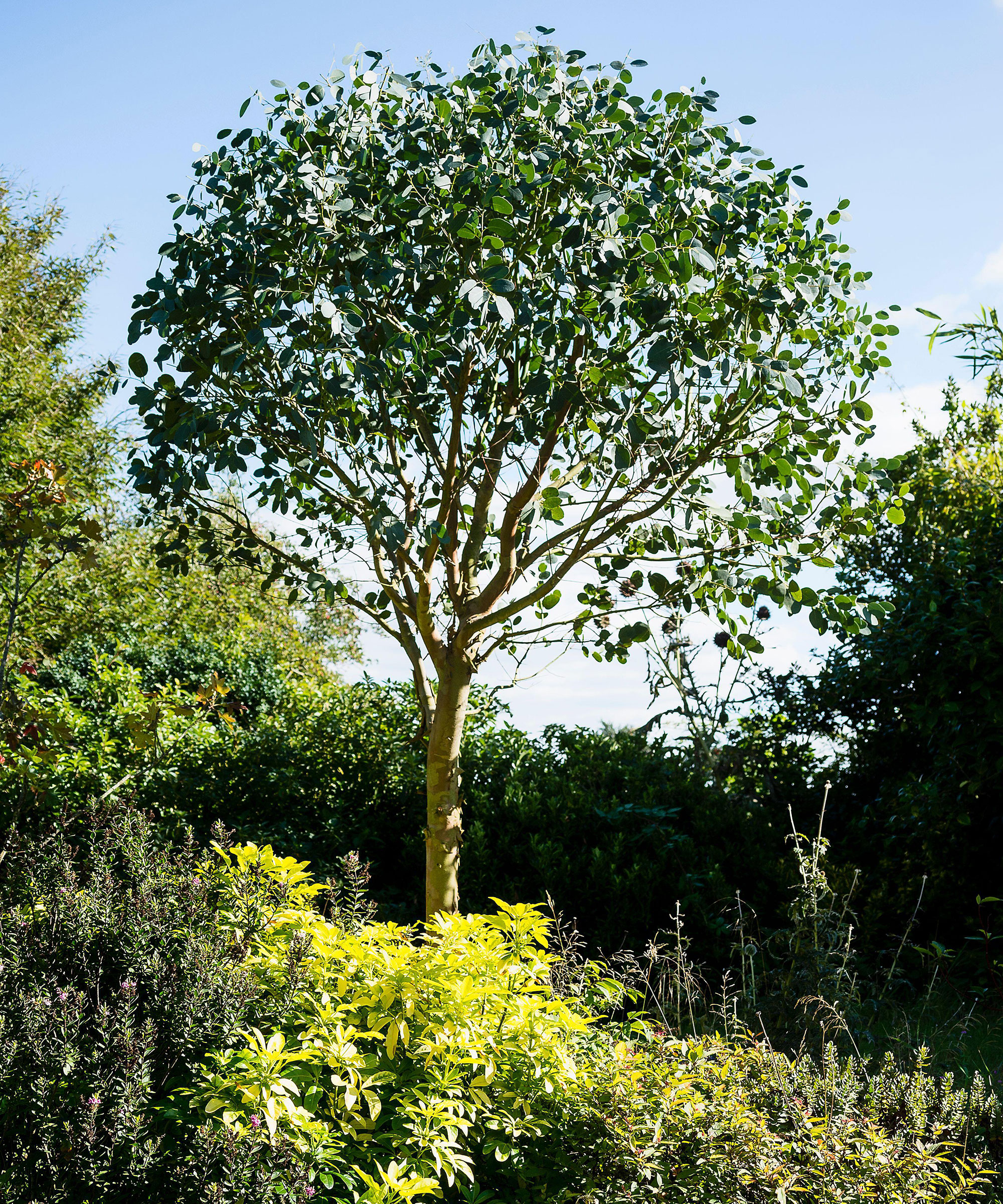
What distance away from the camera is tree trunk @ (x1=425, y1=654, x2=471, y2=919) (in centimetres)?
417

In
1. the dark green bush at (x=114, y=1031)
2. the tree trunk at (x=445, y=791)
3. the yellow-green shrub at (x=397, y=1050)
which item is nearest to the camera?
the dark green bush at (x=114, y=1031)

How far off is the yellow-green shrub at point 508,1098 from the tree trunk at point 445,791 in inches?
47.7

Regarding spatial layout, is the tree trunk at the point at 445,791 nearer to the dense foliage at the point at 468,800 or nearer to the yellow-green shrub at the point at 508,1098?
the yellow-green shrub at the point at 508,1098

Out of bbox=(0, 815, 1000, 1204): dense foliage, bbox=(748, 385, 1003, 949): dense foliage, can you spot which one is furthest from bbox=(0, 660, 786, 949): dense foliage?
bbox=(0, 815, 1000, 1204): dense foliage

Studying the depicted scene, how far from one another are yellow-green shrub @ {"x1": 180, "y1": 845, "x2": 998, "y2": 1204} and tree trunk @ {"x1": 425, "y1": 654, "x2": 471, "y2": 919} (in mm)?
1211

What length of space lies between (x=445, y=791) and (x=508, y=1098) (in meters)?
1.80

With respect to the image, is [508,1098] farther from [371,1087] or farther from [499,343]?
[499,343]

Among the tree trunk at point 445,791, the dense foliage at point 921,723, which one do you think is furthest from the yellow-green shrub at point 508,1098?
the dense foliage at point 921,723

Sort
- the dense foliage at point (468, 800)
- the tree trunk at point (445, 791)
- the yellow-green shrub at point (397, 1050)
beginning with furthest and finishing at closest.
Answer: the dense foliage at point (468, 800) → the tree trunk at point (445, 791) → the yellow-green shrub at point (397, 1050)

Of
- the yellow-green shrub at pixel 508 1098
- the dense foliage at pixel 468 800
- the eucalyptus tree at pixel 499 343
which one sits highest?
the eucalyptus tree at pixel 499 343

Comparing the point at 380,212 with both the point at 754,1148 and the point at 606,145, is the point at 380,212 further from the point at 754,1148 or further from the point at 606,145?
the point at 754,1148

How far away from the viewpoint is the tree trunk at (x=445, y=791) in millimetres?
4168

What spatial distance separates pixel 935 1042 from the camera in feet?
14.3

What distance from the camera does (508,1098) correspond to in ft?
8.11
